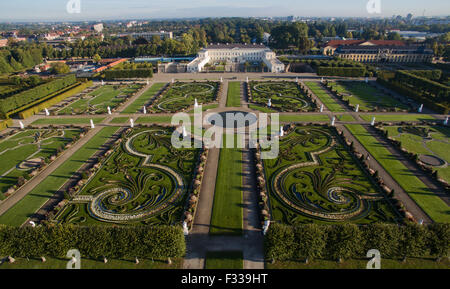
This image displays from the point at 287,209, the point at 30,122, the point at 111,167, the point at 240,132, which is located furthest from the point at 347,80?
the point at 30,122

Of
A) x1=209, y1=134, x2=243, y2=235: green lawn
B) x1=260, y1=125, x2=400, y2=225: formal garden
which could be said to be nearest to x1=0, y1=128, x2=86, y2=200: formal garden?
x1=209, y1=134, x2=243, y2=235: green lawn

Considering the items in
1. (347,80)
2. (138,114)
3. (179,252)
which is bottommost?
(179,252)

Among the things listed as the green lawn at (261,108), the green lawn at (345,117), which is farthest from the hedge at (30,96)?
the green lawn at (345,117)

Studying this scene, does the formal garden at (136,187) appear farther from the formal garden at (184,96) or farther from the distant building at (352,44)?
the distant building at (352,44)

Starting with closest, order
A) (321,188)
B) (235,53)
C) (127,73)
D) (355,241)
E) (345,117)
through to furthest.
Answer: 1. (355,241)
2. (321,188)
3. (345,117)
4. (127,73)
5. (235,53)

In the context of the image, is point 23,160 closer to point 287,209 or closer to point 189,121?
point 189,121

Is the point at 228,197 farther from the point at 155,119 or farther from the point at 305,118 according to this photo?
the point at 305,118

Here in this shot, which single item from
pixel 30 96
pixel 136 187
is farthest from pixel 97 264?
pixel 30 96
